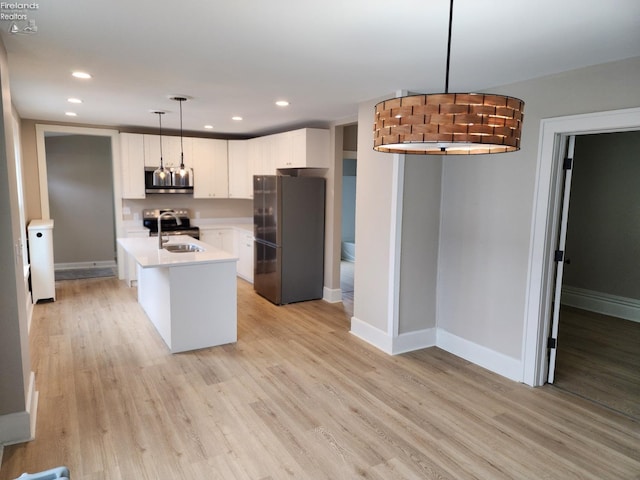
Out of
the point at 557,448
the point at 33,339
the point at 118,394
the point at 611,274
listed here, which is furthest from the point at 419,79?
the point at 33,339

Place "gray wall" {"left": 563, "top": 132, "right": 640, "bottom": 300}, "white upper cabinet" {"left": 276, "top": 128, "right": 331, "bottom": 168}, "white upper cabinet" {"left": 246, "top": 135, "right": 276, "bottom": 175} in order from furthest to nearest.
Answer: "white upper cabinet" {"left": 246, "top": 135, "right": 276, "bottom": 175} → "white upper cabinet" {"left": 276, "top": 128, "right": 331, "bottom": 168} → "gray wall" {"left": 563, "top": 132, "right": 640, "bottom": 300}

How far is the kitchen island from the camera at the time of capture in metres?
3.91

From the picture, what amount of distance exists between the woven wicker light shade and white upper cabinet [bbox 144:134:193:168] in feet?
18.6

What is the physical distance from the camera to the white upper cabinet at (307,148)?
5.34 meters

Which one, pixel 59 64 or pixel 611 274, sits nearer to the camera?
pixel 59 64

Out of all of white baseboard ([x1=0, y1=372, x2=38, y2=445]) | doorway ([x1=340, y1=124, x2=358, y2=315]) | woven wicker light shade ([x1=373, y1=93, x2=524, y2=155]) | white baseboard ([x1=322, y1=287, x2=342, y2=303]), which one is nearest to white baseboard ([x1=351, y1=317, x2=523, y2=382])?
white baseboard ([x1=322, y1=287, x2=342, y2=303])

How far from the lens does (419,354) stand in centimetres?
401

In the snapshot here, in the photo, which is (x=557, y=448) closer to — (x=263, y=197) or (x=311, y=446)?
(x=311, y=446)

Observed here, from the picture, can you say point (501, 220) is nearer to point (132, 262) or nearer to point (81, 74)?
point (81, 74)

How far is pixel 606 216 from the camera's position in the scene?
Answer: 5.23m

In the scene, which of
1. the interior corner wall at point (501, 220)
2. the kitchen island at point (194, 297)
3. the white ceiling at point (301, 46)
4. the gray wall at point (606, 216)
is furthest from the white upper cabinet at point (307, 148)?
the gray wall at point (606, 216)

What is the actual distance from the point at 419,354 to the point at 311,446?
1744mm

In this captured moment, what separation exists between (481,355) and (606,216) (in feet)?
9.46

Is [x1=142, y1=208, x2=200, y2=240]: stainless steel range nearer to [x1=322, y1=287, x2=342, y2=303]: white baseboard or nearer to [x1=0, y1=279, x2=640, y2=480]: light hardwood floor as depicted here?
[x1=322, y1=287, x2=342, y2=303]: white baseboard
